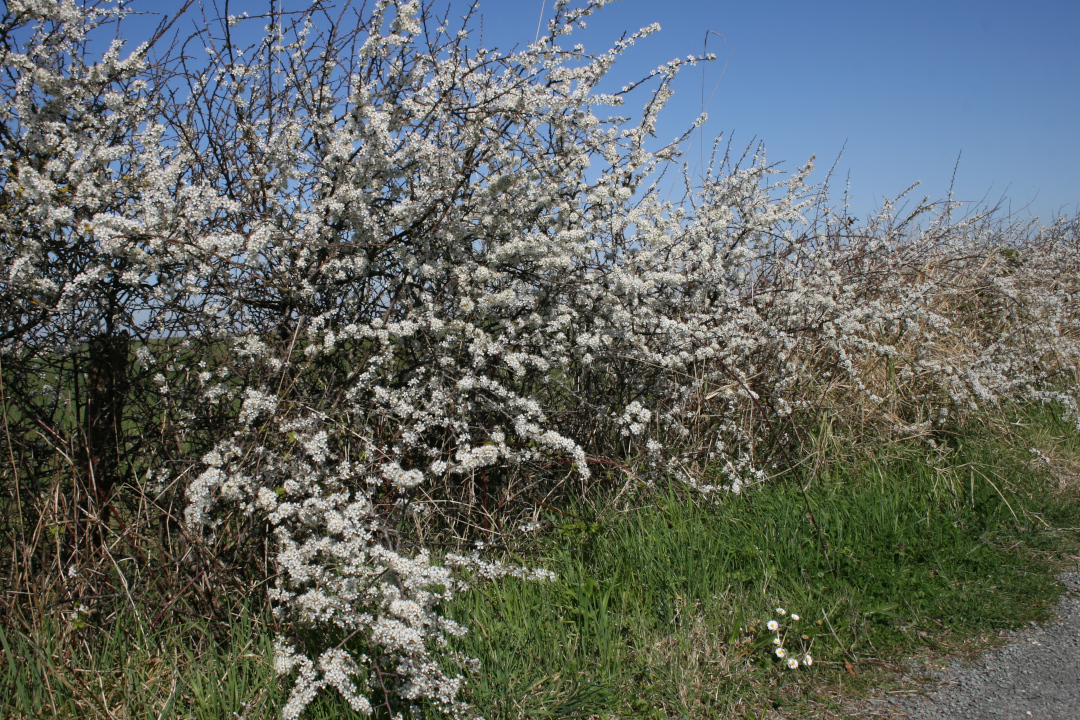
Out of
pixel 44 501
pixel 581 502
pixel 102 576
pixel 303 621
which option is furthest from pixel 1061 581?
pixel 44 501

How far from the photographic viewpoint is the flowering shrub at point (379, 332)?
2975 mm

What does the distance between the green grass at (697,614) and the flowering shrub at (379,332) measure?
0.73 ft

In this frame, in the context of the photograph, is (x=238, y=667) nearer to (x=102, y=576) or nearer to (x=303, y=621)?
(x=303, y=621)

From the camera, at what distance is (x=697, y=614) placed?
119 inches

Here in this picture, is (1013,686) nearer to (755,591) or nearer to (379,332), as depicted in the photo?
(755,591)

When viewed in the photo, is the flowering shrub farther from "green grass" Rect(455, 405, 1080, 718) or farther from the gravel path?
the gravel path

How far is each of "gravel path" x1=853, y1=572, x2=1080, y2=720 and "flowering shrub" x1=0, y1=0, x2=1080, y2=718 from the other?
4.85ft

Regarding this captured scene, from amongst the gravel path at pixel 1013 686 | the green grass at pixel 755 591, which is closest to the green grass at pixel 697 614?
the green grass at pixel 755 591

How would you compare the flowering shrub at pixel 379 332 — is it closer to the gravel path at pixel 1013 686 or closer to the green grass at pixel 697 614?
the green grass at pixel 697 614

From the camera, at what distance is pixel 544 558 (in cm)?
348

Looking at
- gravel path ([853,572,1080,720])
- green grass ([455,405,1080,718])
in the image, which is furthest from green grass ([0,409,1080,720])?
gravel path ([853,572,1080,720])

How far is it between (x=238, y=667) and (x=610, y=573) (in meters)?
1.74

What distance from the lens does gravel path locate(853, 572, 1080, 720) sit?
2541 millimetres

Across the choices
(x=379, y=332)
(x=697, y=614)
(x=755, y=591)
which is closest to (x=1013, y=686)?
(x=755, y=591)
